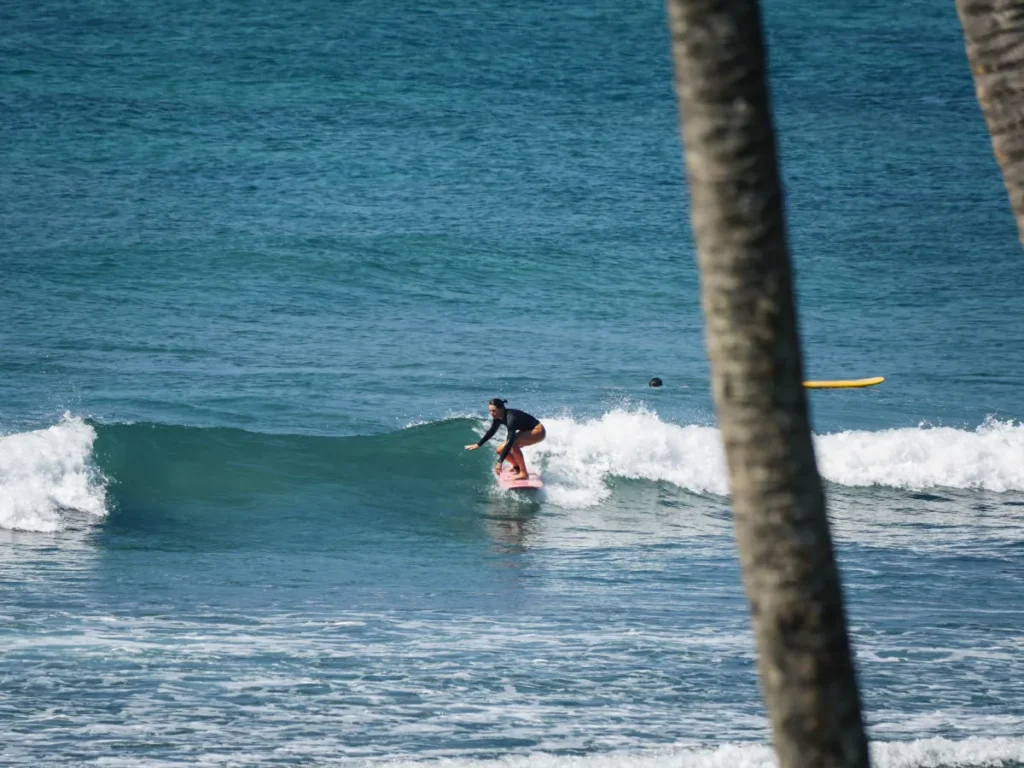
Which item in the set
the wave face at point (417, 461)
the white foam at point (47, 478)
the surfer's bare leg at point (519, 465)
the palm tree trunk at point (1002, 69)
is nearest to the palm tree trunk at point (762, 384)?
the palm tree trunk at point (1002, 69)

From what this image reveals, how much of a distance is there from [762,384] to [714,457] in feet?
60.4

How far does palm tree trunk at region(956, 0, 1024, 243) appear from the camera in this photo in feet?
16.1

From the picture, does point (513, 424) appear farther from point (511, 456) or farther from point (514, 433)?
point (511, 456)

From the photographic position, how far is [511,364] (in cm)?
2836

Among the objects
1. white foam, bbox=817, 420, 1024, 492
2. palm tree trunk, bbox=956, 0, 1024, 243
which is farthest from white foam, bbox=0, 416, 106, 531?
palm tree trunk, bbox=956, 0, 1024, 243

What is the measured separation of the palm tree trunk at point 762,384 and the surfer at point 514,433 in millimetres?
14500

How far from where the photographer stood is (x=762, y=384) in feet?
13.3

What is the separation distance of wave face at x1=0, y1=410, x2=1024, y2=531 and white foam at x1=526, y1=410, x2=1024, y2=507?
2cm

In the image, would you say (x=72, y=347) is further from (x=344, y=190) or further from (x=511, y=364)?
(x=344, y=190)

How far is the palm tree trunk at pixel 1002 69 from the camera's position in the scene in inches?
194

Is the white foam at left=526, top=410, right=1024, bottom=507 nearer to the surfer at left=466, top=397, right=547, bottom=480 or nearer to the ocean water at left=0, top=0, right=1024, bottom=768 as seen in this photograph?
the ocean water at left=0, top=0, right=1024, bottom=768

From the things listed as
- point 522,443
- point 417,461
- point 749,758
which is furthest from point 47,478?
point 749,758

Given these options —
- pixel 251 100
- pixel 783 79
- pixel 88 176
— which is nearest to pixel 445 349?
pixel 88 176

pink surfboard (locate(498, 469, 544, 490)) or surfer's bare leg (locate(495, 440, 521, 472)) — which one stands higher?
surfer's bare leg (locate(495, 440, 521, 472))
